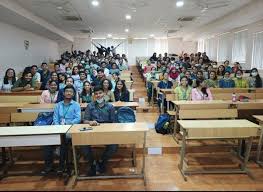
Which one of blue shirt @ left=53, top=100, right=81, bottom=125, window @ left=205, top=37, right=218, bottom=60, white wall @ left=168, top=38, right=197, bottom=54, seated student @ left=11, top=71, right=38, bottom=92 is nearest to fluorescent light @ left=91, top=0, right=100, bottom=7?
seated student @ left=11, top=71, right=38, bottom=92

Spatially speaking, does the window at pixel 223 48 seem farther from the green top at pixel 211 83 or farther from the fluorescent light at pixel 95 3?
the fluorescent light at pixel 95 3

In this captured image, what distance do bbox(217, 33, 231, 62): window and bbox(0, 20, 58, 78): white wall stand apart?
8.41 m

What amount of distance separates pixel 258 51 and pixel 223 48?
11.5 feet

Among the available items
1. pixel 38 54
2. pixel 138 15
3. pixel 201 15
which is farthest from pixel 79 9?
pixel 38 54

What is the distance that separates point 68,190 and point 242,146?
2.63 m

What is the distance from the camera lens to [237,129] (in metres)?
3.14

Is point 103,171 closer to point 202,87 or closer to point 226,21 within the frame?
point 202,87

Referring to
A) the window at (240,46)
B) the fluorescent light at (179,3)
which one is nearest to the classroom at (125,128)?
the fluorescent light at (179,3)

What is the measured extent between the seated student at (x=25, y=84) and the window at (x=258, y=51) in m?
6.94

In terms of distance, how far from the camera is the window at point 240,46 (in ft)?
31.6

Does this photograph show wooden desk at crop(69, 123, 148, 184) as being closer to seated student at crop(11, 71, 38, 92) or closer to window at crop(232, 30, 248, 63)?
seated student at crop(11, 71, 38, 92)

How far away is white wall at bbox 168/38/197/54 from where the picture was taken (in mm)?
18812

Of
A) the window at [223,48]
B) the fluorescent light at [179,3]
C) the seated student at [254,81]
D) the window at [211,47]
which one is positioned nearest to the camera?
the seated student at [254,81]

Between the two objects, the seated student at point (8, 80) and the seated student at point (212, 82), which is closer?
the seated student at point (8, 80)
